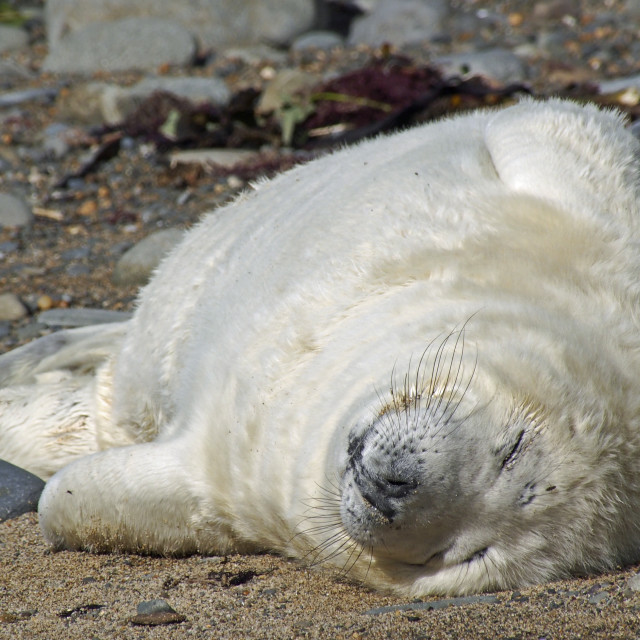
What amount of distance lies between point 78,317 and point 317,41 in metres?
6.49

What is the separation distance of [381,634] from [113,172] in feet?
17.8

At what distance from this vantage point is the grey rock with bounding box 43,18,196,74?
9.46m

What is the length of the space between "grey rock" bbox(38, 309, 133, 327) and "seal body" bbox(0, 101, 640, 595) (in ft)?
4.36

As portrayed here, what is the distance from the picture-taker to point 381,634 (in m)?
1.77

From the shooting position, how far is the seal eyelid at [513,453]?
1833 millimetres

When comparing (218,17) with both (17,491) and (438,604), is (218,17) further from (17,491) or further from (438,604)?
(438,604)

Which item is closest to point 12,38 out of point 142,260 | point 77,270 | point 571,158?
point 77,270

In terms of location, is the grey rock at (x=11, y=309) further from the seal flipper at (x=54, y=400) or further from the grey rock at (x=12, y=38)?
the grey rock at (x=12, y=38)

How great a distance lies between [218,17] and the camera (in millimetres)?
10352

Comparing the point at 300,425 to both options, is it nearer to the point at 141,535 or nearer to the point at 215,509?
the point at 215,509

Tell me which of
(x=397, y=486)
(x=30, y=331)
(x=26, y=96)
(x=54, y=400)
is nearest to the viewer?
(x=397, y=486)

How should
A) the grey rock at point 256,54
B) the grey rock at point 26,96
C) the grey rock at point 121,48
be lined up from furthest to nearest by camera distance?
the grey rock at point 256,54 → the grey rock at point 121,48 → the grey rock at point 26,96

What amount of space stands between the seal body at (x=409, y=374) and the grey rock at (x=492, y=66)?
5238 mm

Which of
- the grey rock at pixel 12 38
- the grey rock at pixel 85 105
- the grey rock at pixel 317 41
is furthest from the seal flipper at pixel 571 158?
the grey rock at pixel 12 38
